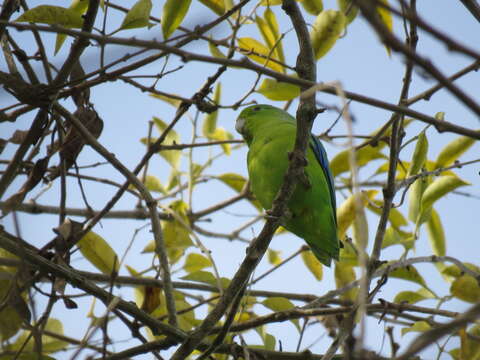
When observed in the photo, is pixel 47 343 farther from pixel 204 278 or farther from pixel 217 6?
pixel 217 6

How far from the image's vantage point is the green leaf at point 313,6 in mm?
3164

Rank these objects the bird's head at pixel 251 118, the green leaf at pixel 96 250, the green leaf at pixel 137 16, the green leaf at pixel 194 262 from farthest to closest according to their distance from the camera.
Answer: the bird's head at pixel 251 118
the green leaf at pixel 194 262
the green leaf at pixel 96 250
the green leaf at pixel 137 16

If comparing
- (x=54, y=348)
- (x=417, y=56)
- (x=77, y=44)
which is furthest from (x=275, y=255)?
(x=417, y=56)

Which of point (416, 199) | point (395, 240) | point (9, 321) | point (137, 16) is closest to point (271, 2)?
point (137, 16)

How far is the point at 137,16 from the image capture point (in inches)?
104

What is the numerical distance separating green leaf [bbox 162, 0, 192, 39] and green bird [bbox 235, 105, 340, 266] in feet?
3.18

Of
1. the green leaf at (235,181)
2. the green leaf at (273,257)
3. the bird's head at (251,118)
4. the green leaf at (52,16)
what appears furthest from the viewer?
the green leaf at (273,257)

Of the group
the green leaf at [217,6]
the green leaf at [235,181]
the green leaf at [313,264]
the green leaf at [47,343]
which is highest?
the green leaf at [217,6]

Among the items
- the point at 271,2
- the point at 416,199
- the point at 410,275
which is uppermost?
the point at 271,2

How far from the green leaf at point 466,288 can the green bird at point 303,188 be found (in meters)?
0.68

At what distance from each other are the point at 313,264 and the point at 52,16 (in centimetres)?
224

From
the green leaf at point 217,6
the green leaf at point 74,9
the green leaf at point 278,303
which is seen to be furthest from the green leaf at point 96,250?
the green leaf at point 217,6

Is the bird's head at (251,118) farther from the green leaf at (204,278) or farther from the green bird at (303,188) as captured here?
the green leaf at (204,278)

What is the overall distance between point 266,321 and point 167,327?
431 millimetres
